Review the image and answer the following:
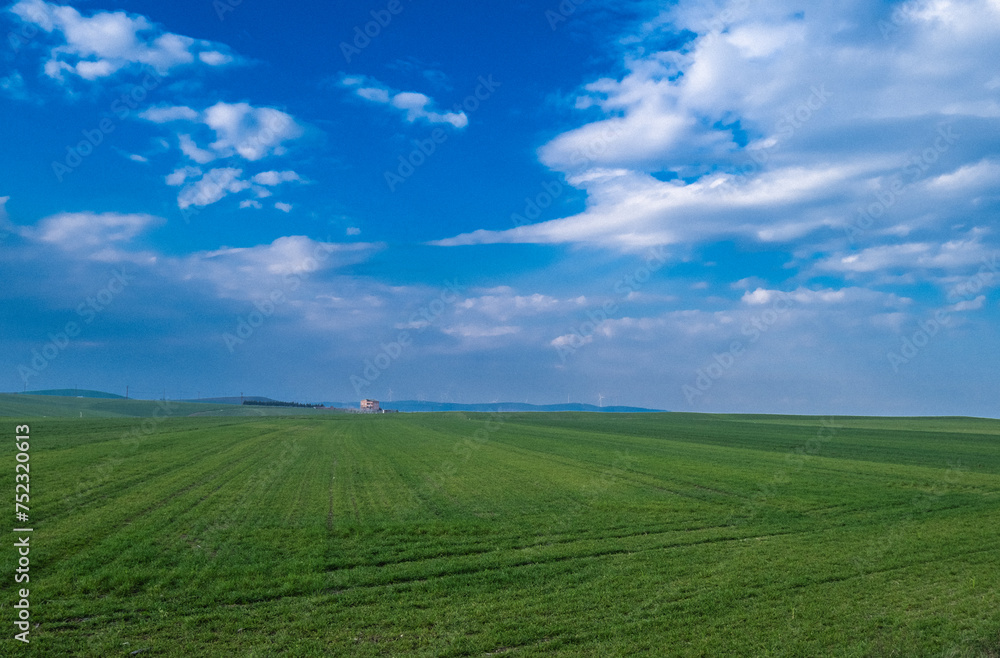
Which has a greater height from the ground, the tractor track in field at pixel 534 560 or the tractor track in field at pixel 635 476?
the tractor track in field at pixel 534 560

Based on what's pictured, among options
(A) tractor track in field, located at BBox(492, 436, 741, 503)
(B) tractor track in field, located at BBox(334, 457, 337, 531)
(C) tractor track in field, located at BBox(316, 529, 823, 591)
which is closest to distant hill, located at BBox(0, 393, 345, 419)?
(B) tractor track in field, located at BBox(334, 457, 337, 531)

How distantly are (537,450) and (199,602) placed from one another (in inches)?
1451

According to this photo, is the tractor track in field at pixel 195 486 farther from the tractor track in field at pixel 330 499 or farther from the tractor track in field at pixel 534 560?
the tractor track in field at pixel 534 560

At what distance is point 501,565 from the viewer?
584 inches

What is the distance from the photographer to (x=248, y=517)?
19.5 metres

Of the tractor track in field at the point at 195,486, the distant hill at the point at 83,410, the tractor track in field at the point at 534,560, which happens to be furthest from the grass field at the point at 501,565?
the distant hill at the point at 83,410

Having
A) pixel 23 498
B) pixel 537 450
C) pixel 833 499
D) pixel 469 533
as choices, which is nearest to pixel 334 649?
pixel 469 533

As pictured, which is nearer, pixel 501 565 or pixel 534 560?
pixel 501 565

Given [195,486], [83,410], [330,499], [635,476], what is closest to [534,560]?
[330,499]

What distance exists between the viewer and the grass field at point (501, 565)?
10422 millimetres

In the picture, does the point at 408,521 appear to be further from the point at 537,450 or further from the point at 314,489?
the point at 537,450

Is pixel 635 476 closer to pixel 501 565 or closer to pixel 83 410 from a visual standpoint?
pixel 501 565

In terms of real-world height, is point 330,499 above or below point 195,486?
below

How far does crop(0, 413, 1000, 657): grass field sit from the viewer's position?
10422 millimetres
